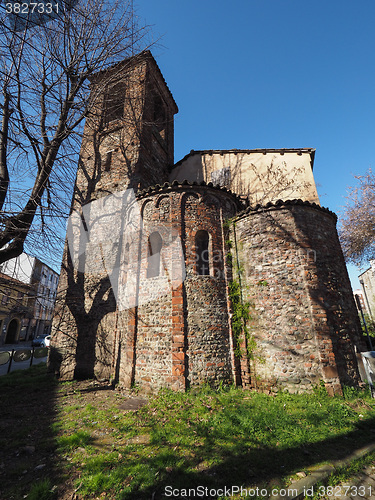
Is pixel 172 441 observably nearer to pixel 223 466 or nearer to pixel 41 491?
pixel 223 466

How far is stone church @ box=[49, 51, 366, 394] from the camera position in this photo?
7453 millimetres

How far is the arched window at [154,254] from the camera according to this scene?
9.09 m

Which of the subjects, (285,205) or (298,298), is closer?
(298,298)

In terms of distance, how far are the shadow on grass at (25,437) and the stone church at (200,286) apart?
1907 mm

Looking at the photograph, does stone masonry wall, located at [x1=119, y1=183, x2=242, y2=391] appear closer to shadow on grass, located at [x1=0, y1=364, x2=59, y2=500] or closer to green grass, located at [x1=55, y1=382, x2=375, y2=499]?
green grass, located at [x1=55, y1=382, x2=375, y2=499]

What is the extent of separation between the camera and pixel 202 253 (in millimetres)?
9203

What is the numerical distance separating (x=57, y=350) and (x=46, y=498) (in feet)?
26.8

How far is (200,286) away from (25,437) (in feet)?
19.1

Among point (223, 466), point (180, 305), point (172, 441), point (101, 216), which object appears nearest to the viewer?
point (223, 466)

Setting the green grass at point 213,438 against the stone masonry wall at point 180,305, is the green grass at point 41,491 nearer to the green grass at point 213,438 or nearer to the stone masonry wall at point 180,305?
the green grass at point 213,438

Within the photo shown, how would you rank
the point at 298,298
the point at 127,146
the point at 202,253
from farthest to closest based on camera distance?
the point at 127,146 → the point at 202,253 → the point at 298,298

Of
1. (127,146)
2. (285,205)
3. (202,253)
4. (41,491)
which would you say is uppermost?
(127,146)

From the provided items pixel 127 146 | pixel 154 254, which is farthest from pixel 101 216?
pixel 127 146

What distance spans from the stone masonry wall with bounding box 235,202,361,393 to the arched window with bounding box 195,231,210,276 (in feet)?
4.19
